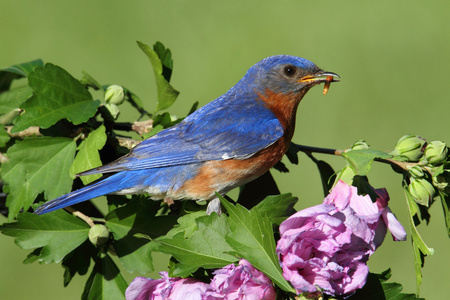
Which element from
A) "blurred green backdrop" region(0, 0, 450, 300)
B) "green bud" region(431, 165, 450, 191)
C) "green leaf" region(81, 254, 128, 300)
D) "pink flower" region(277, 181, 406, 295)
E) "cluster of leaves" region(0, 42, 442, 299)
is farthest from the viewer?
"blurred green backdrop" region(0, 0, 450, 300)

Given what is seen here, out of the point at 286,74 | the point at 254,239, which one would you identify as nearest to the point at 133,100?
the point at 286,74

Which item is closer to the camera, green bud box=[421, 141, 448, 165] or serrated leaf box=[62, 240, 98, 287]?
green bud box=[421, 141, 448, 165]

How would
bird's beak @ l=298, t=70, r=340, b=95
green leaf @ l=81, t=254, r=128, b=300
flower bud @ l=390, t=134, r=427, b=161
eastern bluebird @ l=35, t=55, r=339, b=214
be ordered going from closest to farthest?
flower bud @ l=390, t=134, r=427, b=161, green leaf @ l=81, t=254, r=128, b=300, eastern bluebird @ l=35, t=55, r=339, b=214, bird's beak @ l=298, t=70, r=340, b=95

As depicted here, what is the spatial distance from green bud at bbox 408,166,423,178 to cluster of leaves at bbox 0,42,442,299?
95mm

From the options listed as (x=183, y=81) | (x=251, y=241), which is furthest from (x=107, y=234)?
(x=183, y=81)

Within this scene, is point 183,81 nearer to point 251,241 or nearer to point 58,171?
point 58,171

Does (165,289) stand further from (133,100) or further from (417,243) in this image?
(133,100)

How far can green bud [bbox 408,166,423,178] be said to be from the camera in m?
1.92

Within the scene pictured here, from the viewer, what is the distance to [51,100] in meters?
2.32

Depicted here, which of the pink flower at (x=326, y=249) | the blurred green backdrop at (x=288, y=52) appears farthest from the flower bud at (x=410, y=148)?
the blurred green backdrop at (x=288, y=52)

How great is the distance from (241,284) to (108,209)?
750 millimetres

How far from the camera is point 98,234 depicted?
83.1 inches

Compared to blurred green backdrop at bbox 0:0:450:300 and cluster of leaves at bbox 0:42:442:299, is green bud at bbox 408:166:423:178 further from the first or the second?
blurred green backdrop at bbox 0:0:450:300

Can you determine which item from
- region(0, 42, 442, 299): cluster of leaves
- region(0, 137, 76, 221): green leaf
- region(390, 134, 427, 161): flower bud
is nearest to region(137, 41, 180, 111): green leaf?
region(0, 42, 442, 299): cluster of leaves
